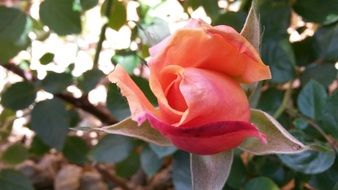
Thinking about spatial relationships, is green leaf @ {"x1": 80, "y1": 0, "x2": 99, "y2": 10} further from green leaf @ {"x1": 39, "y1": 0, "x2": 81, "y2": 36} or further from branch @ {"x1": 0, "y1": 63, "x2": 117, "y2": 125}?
branch @ {"x1": 0, "y1": 63, "x2": 117, "y2": 125}

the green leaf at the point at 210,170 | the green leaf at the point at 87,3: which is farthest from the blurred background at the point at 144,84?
the green leaf at the point at 210,170

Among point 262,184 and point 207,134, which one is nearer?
point 207,134

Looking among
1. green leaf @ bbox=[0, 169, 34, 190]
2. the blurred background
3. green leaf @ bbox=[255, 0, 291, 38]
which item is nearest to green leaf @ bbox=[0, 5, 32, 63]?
the blurred background

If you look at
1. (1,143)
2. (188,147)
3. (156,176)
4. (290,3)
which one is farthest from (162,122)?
(1,143)

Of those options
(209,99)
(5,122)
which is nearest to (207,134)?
(209,99)

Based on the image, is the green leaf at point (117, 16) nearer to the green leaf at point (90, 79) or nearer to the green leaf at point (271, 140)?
the green leaf at point (90, 79)

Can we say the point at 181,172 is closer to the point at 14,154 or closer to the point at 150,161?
the point at 150,161
